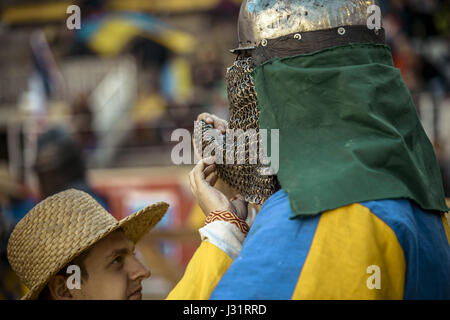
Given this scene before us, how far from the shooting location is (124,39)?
14227 millimetres

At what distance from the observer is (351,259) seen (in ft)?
5.13

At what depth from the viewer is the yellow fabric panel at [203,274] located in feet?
5.61

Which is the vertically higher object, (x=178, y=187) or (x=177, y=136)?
(x=177, y=136)

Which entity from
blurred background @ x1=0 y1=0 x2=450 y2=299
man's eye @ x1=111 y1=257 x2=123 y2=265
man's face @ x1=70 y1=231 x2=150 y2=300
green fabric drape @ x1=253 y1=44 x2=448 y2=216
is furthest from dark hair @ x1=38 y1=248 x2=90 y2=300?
blurred background @ x1=0 y1=0 x2=450 y2=299

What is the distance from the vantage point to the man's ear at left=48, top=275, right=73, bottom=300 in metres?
2.27

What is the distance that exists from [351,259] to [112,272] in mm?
1107

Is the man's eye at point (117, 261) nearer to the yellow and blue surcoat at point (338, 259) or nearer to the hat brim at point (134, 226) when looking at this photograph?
the hat brim at point (134, 226)

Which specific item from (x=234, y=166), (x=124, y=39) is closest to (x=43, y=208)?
(x=234, y=166)

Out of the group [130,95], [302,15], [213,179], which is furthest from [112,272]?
[130,95]

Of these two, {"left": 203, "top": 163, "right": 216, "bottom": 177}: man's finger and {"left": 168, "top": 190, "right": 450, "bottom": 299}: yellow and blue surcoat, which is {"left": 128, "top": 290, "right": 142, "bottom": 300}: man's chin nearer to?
{"left": 203, "top": 163, "right": 216, "bottom": 177}: man's finger

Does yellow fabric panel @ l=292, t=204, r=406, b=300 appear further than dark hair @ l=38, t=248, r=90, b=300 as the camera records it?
No

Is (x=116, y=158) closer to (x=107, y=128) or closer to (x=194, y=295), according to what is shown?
(x=107, y=128)

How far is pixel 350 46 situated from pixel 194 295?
85 cm

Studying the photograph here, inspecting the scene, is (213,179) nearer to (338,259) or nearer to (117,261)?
(117,261)
